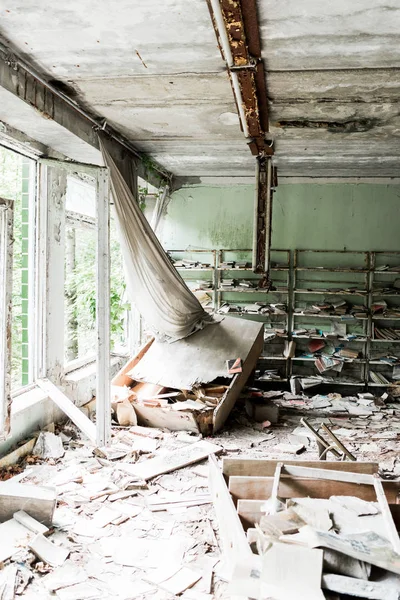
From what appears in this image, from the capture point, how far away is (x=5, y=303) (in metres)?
3.97

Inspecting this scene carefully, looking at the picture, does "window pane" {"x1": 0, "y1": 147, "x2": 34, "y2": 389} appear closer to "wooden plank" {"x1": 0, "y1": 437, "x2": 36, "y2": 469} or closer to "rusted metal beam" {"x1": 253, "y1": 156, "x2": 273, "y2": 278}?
"wooden plank" {"x1": 0, "y1": 437, "x2": 36, "y2": 469}

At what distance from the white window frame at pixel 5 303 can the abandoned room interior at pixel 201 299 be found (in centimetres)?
2

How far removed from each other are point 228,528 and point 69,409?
7.89ft

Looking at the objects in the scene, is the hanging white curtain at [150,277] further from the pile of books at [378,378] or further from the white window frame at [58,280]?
the pile of books at [378,378]

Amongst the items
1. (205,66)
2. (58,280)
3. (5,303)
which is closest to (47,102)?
(205,66)

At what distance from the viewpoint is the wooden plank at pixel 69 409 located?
4.71m

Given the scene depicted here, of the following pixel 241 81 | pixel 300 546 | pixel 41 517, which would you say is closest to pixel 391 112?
pixel 241 81

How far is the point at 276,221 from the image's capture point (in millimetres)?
7980

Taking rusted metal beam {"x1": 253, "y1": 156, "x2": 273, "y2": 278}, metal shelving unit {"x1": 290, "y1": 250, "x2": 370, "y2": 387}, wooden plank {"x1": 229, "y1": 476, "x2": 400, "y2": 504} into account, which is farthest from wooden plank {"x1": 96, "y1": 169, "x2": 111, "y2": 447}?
metal shelving unit {"x1": 290, "y1": 250, "x2": 370, "y2": 387}

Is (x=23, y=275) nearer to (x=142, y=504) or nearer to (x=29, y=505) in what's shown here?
(x=29, y=505)

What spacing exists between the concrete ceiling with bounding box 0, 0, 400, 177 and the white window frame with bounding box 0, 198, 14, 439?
827mm

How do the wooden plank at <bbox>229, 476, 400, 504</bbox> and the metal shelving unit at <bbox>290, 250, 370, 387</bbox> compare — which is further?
the metal shelving unit at <bbox>290, 250, 370, 387</bbox>

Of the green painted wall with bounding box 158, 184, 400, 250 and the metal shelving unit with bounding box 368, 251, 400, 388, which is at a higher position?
the green painted wall with bounding box 158, 184, 400, 250

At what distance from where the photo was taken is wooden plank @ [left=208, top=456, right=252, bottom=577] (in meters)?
2.55
